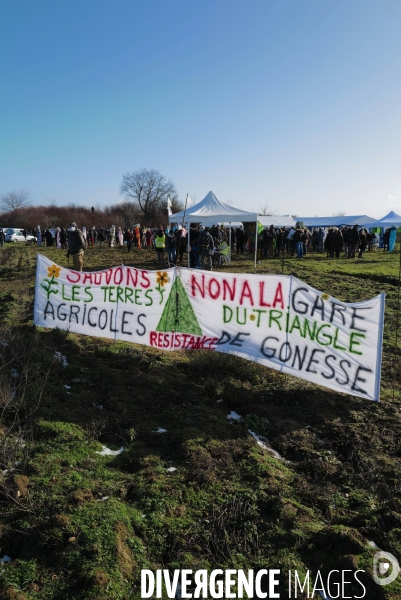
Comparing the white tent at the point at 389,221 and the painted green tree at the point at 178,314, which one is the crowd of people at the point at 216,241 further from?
the painted green tree at the point at 178,314

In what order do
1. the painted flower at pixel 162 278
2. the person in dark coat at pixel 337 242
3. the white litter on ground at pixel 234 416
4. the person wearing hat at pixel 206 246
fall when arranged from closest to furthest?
the white litter on ground at pixel 234 416, the painted flower at pixel 162 278, the person wearing hat at pixel 206 246, the person in dark coat at pixel 337 242

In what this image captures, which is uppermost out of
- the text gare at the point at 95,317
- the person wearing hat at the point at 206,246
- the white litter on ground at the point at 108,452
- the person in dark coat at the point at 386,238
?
the person in dark coat at the point at 386,238

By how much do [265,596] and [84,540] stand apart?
1362 millimetres

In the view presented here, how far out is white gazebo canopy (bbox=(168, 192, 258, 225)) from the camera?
55.3 feet

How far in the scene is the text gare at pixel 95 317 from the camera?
759cm

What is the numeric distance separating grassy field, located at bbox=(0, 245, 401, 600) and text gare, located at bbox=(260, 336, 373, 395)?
1.25 ft

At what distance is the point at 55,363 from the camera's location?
6.74 m

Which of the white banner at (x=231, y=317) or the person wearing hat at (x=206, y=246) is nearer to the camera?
the white banner at (x=231, y=317)

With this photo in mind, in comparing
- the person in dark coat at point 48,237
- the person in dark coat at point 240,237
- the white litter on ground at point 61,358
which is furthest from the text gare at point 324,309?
the person in dark coat at point 48,237

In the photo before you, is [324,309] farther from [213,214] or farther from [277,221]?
[277,221]

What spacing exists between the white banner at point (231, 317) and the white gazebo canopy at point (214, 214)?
9.03 metres

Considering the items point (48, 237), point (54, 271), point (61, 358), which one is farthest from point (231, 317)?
point (48, 237)

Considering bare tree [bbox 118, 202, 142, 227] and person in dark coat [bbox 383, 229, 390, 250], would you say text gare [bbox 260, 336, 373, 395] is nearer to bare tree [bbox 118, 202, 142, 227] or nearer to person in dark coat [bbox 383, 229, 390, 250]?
person in dark coat [bbox 383, 229, 390, 250]

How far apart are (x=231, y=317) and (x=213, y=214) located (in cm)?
1061
